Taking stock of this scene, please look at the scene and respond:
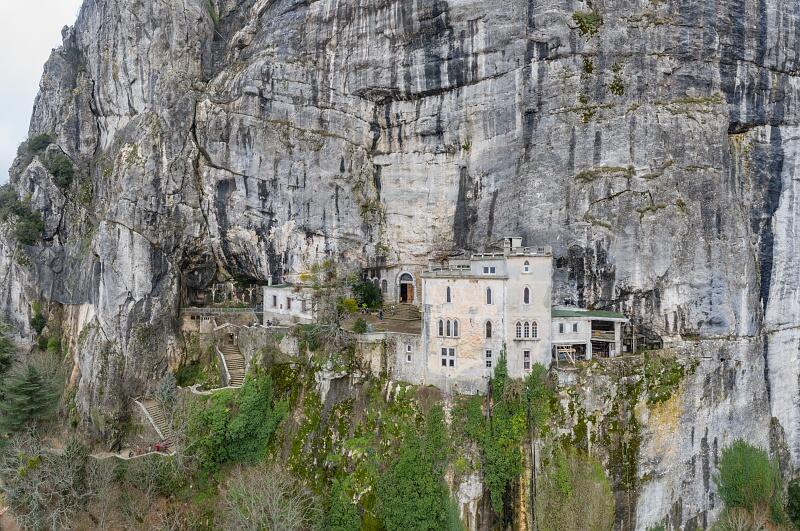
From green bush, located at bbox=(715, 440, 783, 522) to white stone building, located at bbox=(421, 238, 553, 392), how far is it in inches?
597

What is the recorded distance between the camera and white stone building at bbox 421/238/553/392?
27.9 m

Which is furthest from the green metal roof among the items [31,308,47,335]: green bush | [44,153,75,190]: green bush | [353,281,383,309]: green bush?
[44,153,75,190]: green bush

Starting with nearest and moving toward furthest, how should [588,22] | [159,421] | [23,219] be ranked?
1. [588,22]
2. [159,421]
3. [23,219]

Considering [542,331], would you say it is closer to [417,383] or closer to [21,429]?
[417,383]

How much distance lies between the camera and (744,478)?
3117 centimetres

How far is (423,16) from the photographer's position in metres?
37.5

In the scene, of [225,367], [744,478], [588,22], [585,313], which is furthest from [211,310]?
[744,478]

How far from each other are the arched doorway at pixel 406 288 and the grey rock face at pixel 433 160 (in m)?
2.13

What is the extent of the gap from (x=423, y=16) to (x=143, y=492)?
130 feet

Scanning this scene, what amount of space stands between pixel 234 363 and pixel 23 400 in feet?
47.1

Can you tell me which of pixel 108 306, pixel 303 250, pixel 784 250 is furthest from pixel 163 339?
pixel 784 250

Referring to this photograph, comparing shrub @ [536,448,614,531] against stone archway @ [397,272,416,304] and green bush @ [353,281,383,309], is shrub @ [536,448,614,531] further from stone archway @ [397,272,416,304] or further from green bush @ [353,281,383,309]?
stone archway @ [397,272,416,304]

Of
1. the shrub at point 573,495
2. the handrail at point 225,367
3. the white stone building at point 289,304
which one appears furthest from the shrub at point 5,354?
the shrub at point 573,495

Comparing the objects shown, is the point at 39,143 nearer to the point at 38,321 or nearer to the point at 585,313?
the point at 38,321
